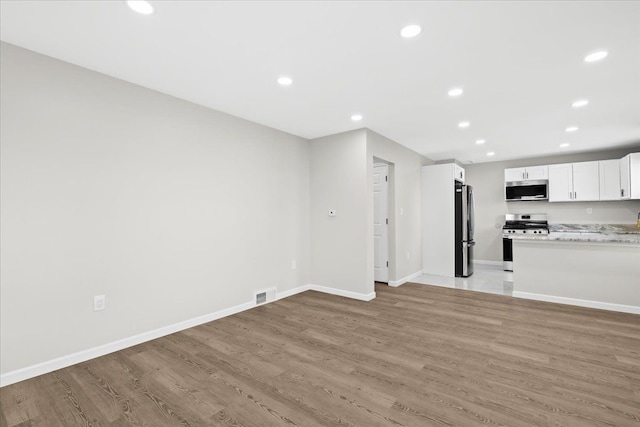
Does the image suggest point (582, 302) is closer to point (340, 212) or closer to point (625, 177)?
point (625, 177)

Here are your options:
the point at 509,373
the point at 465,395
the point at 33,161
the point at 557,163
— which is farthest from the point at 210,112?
the point at 557,163

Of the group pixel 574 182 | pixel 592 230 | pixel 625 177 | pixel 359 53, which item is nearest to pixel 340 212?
pixel 359 53

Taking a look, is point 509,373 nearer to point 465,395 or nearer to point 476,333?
point 465,395

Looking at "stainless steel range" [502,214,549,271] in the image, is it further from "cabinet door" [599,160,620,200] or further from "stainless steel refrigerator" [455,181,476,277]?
"stainless steel refrigerator" [455,181,476,277]

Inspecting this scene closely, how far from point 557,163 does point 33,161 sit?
851 centimetres

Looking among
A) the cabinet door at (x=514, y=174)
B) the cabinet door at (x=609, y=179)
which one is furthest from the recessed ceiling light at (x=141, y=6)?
the cabinet door at (x=609, y=179)

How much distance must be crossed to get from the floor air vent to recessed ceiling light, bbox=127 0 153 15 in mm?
3210

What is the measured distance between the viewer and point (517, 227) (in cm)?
666

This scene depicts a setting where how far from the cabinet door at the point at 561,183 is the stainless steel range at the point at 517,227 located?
2.03 ft

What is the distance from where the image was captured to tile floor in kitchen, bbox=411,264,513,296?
4922mm

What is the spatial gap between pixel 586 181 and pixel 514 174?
122 centimetres

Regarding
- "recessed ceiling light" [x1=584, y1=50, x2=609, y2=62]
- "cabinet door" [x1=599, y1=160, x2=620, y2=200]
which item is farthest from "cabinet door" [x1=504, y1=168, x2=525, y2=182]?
"recessed ceiling light" [x1=584, y1=50, x2=609, y2=62]

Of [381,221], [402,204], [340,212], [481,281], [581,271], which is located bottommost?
[481,281]

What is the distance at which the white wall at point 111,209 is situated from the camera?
2.22m
